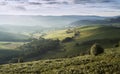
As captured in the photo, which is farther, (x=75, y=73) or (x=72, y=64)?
(x=72, y=64)

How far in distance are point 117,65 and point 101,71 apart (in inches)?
154

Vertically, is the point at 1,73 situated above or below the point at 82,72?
below

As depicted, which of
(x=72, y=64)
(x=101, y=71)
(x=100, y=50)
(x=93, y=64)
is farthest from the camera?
(x=100, y=50)

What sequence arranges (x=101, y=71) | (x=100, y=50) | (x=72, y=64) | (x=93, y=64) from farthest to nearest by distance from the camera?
1. (x=100, y=50)
2. (x=72, y=64)
3. (x=93, y=64)
4. (x=101, y=71)

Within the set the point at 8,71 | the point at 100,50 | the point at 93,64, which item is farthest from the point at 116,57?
the point at 8,71

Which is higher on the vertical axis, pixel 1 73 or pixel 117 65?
pixel 117 65

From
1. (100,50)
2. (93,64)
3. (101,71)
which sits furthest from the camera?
(100,50)

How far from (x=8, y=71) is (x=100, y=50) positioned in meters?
28.2

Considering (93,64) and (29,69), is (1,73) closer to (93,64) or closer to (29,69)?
(29,69)

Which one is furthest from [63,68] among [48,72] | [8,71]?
[8,71]

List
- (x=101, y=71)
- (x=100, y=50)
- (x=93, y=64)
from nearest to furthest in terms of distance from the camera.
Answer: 1. (x=101, y=71)
2. (x=93, y=64)
3. (x=100, y=50)

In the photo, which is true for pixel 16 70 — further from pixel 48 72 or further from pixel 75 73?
pixel 75 73

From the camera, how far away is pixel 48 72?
61.3 m

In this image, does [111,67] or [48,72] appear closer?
[111,67]
